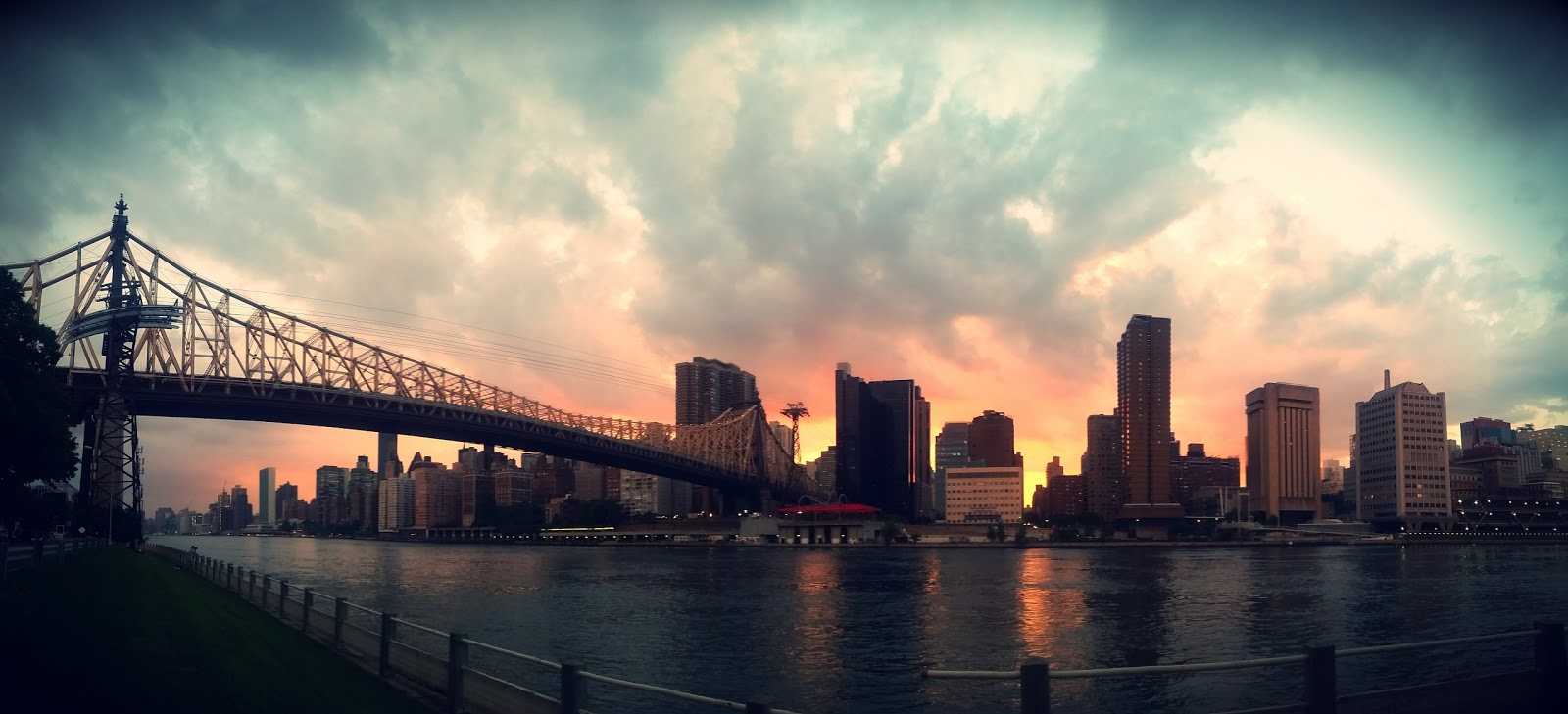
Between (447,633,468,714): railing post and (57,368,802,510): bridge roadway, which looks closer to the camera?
(447,633,468,714): railing post

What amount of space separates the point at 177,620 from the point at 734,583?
2055 inches

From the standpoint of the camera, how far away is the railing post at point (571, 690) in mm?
10195

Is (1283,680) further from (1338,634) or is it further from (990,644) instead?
(1338,634)

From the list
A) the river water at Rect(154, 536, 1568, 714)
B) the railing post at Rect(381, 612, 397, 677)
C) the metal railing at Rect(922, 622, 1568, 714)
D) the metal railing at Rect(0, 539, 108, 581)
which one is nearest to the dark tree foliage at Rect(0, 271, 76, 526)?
the metal railing at Rect(0, 539, 108, 581)

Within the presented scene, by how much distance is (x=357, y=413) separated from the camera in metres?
105

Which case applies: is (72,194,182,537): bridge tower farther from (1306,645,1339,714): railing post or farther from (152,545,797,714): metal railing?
(1306,645,1339,714): railing post

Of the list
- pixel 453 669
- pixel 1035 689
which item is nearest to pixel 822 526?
pixel 453 669

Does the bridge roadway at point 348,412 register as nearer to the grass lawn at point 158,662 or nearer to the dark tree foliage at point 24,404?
the dark tree foliage at point 24,404

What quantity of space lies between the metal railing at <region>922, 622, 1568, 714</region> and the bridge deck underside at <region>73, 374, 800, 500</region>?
96975 mm

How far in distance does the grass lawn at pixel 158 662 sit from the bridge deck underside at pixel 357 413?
79223 millimetres

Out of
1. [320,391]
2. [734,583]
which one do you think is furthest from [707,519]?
[734,583]

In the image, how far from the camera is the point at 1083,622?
1689 inches

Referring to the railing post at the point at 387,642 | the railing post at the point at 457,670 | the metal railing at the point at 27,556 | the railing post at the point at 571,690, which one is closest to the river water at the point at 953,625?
the railing post at the point at 387,642

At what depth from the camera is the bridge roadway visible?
305ft
